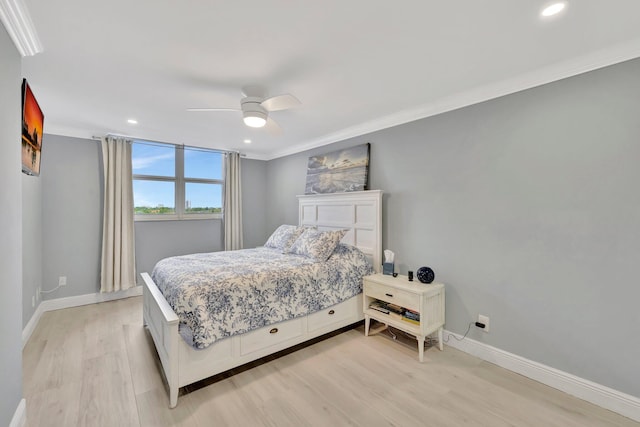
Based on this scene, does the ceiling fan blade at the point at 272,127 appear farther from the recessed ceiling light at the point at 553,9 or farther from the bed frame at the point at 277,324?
the recessed ceiling light at the point at 553,9

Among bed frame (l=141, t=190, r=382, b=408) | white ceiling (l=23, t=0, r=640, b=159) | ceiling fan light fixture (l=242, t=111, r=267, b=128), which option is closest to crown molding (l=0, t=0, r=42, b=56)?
white ceiling (l=23, t=0, r=640, b=159)

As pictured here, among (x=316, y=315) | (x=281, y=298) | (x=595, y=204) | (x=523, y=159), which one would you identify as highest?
(x=523, y=159)

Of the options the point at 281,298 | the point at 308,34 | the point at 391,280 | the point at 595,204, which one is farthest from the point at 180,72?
the point at 595,204

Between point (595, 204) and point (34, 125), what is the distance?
4.29 m

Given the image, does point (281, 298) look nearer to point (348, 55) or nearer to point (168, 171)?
point (348, 55)

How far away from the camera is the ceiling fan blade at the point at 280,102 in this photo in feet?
6.89

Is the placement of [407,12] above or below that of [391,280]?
above

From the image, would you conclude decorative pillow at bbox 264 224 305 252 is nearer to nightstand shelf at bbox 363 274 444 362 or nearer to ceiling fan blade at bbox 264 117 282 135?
nightstand shelf at bbox 363 274 444 362

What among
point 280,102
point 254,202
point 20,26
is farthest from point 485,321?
point 254,202

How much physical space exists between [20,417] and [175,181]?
3414 mm

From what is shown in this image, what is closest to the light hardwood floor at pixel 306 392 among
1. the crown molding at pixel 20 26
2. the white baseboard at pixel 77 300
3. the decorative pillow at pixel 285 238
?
the white baseboard at pixel 77 300

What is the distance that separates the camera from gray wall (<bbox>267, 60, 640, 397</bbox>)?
1.83 meters

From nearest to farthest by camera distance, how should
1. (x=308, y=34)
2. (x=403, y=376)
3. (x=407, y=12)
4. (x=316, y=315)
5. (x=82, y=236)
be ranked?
(x=407, y=12) → (x=308, y=34) → (x=403, y=376) → (x=316, y=315) → (x=82, y=236)

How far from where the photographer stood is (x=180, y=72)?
7.02 feet
